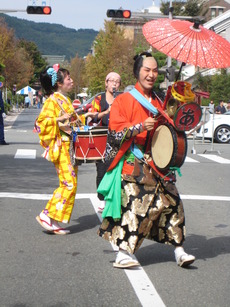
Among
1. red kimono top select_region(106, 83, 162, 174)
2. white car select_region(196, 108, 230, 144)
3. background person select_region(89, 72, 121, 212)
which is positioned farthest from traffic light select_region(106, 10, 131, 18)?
red kimono top select_region(106, 83, 162, 174)

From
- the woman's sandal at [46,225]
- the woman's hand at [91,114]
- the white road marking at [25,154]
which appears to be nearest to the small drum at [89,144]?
the woman's hand at [91,114]

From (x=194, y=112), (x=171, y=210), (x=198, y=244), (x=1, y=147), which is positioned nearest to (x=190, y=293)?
(x=171, y=210)

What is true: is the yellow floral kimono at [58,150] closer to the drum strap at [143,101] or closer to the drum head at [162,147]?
the drum strap at [143,101]

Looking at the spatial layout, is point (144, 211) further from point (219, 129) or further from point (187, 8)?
point (187, 8)

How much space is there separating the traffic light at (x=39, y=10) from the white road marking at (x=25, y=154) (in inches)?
412

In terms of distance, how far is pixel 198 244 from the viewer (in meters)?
6.83

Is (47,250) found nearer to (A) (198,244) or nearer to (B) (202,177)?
(A) (198,244)

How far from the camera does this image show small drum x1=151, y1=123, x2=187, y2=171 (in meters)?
5.37

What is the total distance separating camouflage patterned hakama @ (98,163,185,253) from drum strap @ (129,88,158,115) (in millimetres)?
481

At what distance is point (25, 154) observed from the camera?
656 inches

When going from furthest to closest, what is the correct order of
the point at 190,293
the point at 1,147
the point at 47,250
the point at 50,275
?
1. the point at 1,147
2. the point at 47,250
3. the point at 50,275
4. the point at 190,293

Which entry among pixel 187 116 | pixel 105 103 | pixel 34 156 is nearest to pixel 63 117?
pixel 105 103

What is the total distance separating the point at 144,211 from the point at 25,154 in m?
11.3

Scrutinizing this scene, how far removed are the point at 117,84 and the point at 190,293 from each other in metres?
3.58
